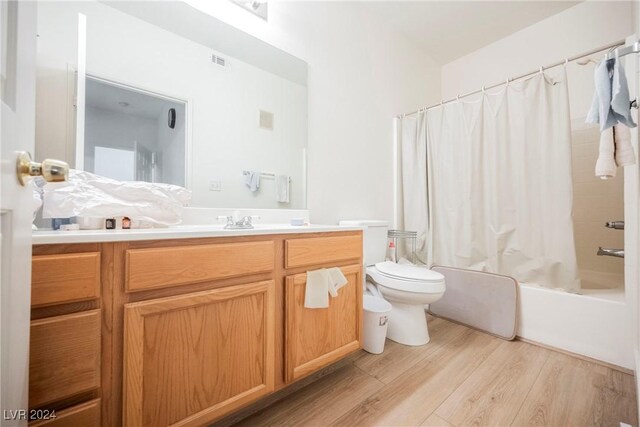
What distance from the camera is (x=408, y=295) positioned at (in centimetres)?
162

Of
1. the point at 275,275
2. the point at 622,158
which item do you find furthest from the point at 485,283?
the point at 275,275

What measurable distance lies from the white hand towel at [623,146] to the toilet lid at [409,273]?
0.99 meters

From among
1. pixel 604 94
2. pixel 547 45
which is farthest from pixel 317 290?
pixel 547 45

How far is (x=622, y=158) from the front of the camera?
1.10 meters

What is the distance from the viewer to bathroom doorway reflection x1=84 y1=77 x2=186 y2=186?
43.3 inches

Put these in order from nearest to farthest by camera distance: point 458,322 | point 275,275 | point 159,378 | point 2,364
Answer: point 2,364 < point 159,378 < point 275,275 < point 458,322

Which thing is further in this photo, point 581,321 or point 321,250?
point 581,321

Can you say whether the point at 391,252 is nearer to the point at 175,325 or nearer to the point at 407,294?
the point at 407,294

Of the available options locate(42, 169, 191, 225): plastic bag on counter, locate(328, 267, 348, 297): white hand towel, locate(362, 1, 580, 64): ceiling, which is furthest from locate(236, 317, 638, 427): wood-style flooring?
locate(362, 1, 580, 64): ceiling

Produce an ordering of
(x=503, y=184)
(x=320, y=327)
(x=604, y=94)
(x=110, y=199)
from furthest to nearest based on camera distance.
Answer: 1. (x=503, y=184)
2. (x=320, y=327)
3. (x=604, y=94)
4. (x=110, y=199)

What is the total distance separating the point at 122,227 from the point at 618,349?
2.53 metres

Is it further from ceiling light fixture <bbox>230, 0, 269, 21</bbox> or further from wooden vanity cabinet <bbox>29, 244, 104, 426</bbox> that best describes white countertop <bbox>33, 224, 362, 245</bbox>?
ceiling light fixture <bbox>230, 0, 269, 21</bbox>

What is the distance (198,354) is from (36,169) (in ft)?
2.31

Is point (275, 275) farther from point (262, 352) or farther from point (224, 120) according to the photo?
point (224, 120)
